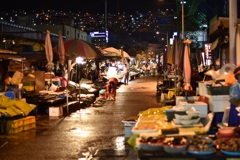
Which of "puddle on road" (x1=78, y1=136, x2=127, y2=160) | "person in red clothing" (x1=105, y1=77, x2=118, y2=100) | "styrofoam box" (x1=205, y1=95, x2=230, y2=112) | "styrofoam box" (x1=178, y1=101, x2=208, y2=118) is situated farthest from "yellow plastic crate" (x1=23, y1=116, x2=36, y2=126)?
"person in red clothing" (x1=105, y1=77, x2=118, y2=100)

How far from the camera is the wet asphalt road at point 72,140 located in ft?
30.3

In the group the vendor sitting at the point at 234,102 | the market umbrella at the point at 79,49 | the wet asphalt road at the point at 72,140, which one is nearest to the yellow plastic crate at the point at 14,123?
the wet asphalt road at the point at 72,140

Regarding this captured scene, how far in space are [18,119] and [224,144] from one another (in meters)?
8.49

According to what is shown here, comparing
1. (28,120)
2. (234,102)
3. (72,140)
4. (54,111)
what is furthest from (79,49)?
(234,102)

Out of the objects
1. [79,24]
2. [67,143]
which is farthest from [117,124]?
[79,24]

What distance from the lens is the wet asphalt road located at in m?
9.24

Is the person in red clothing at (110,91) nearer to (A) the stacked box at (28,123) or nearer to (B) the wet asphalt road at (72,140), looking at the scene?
(B) the wet asphalt road at (72,140)

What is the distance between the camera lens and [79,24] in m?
55.5

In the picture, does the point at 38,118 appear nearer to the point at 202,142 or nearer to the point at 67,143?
the point at 67,143

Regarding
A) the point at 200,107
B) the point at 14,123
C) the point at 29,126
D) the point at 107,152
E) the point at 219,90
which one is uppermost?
the point at 219,90

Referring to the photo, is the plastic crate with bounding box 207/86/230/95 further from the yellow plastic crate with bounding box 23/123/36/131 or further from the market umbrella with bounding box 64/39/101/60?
the market umbrella with bounding box 64/39/101/60

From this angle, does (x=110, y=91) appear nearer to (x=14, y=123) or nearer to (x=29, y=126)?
(x=29, y=126)

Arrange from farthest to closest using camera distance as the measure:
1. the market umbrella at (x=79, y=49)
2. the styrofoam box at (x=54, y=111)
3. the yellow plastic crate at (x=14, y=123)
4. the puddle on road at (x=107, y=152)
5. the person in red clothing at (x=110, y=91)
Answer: the person in red clothing at (x=110, y=91)
the market umbrella at (x=79, y=49)
the styrofoam box at (x=54, y=111)
the yellow plastic crate at (x=14, y=123)
the puddle on road at (x=107, y=152)

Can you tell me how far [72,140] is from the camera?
432 inches
